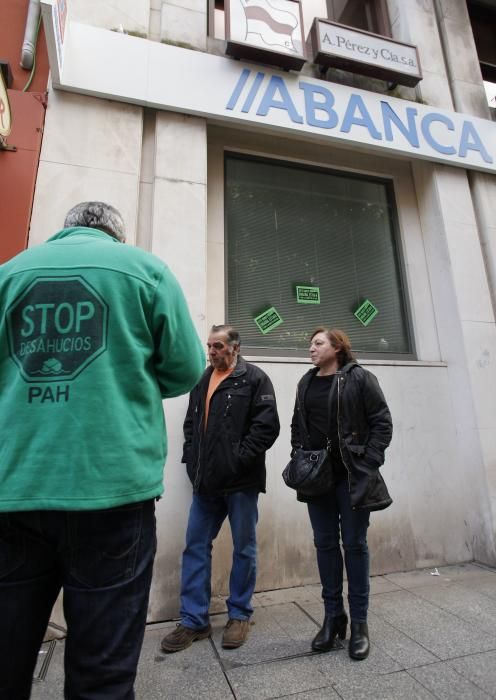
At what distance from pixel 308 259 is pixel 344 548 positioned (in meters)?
3.29

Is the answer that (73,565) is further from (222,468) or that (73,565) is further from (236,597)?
(236,597)

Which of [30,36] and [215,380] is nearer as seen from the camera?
[215,380]

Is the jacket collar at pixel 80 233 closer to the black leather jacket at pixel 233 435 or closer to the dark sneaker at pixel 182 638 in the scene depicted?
the black leather jacket at pixel 233 435

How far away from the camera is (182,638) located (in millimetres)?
2699

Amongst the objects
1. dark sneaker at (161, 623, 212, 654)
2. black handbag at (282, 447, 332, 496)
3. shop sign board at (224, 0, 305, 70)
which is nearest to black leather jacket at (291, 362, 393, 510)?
black handbag at (282, 447, 332, 496)

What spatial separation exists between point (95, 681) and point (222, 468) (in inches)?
68.8

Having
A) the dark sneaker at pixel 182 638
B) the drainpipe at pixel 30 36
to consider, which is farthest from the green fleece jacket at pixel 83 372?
the drainpipe at pixel 30 36

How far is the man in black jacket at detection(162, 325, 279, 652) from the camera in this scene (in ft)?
9.21

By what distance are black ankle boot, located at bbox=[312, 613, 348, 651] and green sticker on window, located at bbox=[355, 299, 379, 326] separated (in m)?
3.19

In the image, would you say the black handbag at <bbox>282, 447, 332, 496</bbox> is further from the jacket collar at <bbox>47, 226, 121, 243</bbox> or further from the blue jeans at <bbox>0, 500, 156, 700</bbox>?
the jacket collar at <bbox>47, 226, 121, 243</bbox>

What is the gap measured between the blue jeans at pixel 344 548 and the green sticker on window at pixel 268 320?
7.19ft

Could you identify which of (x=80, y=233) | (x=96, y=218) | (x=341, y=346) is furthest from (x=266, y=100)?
(x=80, y=233)

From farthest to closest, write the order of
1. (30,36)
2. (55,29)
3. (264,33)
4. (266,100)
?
(264,33), (266,100), (30,36), (55,29)

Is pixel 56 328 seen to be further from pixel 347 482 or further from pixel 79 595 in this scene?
pixel 347 482
